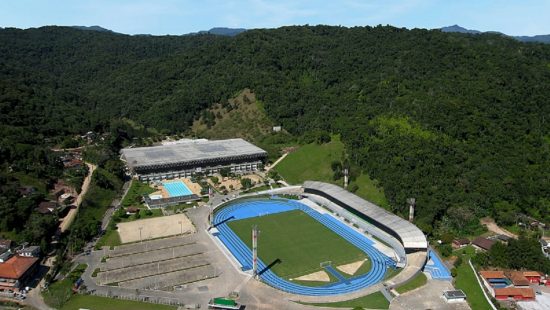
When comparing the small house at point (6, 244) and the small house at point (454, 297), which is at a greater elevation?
the small house at point (6, 244)

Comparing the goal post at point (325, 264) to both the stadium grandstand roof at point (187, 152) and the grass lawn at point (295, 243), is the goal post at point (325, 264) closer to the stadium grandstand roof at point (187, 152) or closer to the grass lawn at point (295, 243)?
the grass lawn at point (295, 243)

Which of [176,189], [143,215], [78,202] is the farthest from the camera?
[176,189]

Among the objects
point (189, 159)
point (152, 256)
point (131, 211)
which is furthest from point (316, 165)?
point (152, 256)

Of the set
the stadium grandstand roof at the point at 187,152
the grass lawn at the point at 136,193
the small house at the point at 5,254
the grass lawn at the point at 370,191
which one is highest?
the stadium grandstand roof at the point at 187,152

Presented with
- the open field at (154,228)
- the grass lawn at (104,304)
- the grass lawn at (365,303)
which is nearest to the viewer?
the grass lawn at (104,304)

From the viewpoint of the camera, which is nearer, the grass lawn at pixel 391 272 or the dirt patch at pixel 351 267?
the grass lawn at pixel 391 272

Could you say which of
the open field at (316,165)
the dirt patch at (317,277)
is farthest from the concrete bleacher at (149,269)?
the open field at (316,165)

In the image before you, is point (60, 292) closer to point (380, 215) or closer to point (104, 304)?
point (104, 304)
